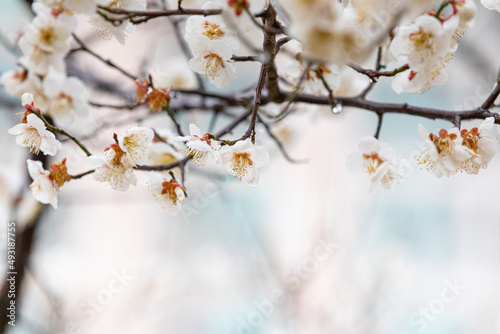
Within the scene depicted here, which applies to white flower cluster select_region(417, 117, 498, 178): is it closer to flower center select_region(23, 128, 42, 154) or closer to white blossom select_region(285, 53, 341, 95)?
white blossom select_region(285, 53, 341, 95)

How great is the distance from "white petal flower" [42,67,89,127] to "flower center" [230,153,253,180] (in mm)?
577

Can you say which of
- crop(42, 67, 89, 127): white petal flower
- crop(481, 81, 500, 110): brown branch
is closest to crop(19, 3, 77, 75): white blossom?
crop(42, 67, 89, 127): white petal flower

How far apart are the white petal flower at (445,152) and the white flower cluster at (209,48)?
0.36 metres

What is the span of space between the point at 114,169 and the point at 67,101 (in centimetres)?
43


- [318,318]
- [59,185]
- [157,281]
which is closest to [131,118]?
[59,185]

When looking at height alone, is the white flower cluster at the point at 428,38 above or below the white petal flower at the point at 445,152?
above

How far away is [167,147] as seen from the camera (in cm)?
90

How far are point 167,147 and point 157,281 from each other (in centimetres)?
150

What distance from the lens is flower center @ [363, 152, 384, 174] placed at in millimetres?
809

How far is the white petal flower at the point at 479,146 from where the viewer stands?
677mm

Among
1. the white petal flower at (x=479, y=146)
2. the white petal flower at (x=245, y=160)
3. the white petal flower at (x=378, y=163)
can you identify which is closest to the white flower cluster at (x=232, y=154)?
the white petal flower at (x=245, y=160)

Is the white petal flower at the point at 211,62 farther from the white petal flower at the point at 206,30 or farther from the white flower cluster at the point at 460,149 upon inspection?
the white flower cluster at the point at 460,149

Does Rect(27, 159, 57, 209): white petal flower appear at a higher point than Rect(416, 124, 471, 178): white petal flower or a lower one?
lower

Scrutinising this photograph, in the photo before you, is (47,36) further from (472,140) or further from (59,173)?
(472,140)
